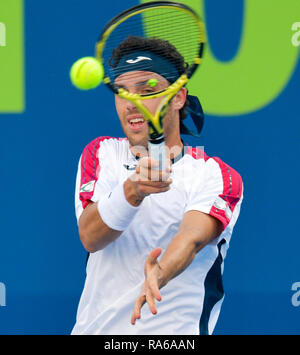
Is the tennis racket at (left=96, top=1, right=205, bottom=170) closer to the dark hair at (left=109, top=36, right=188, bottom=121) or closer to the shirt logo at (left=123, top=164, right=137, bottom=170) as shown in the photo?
the dark hair at (left=109, top=36, right=188, bottom=121)

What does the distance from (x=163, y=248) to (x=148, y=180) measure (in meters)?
0.47

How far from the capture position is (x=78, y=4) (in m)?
3.36

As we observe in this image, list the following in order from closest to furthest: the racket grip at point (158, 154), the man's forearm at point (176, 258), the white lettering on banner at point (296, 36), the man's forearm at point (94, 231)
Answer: the racket grip at point (158, 154)
the man's forearm at point (176, 258)
the man's forearm at point (94, 231)
the white lettering on banner at point (296, 36)

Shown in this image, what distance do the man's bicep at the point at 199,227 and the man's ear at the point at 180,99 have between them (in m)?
0.46

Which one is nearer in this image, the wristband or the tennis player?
the wristband

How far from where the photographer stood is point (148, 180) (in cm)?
207

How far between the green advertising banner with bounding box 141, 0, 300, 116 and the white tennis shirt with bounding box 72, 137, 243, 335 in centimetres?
83

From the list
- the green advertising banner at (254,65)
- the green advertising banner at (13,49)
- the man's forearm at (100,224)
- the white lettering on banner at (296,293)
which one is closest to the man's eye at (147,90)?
the man's forearm at (100,224)

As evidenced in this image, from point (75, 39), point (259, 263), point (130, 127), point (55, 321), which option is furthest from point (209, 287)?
point (75, 39)

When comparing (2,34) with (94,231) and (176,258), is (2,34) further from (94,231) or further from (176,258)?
(176,258)

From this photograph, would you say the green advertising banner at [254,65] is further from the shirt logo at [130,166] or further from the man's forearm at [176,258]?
the man's forearm at [176,258]

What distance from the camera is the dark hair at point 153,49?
2484mm

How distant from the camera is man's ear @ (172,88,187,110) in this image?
2.65 meters

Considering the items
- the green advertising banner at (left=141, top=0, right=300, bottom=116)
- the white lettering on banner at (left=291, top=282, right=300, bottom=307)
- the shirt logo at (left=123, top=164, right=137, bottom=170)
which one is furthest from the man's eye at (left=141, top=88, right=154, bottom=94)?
the white lettering on banner at (left=291, top=282, right=300, bottom=307)
